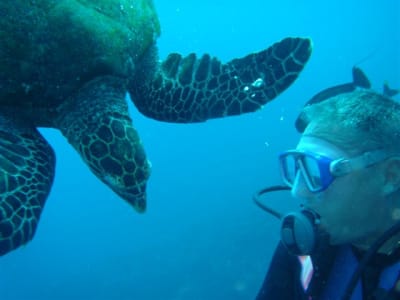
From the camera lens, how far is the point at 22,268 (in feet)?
103

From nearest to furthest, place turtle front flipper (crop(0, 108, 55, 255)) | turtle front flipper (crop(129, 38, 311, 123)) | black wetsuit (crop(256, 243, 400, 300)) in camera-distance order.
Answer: black wetsuit (crop(256, 243, 400, 300))
turtle front flipper (crop(0, 108, 55, 255))
turtle front flipper (crop(129, 38, 311, 123))

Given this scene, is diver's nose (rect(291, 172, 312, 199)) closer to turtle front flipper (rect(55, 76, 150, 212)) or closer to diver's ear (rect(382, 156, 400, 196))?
diver's ear (rect(382, 156, 400, 196))

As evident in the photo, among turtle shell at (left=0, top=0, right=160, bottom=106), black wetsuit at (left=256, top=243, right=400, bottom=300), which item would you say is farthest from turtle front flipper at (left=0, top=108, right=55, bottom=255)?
black wetsuit at (left=256, top=243, right=400, bottom=300)

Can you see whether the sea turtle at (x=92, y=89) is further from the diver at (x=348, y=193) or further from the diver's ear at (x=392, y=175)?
the diver's ear at (x=392, y=175)

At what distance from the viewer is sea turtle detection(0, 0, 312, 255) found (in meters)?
3.43

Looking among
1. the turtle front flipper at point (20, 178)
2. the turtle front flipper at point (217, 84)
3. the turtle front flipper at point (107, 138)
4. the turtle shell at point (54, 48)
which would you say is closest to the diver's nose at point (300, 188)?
the turtle front flipper at point (107, 138)

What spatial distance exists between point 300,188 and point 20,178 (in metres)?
2.26

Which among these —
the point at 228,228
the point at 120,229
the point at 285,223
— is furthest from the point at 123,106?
the point at 120,229

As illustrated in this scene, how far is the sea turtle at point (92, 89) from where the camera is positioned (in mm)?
3430

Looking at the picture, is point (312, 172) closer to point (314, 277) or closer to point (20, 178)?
point (314, 277)

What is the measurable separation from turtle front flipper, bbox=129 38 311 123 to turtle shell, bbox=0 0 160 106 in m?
0.65

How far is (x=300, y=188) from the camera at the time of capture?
8.63ft

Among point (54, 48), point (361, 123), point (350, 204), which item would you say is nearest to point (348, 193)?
point (350, 204)

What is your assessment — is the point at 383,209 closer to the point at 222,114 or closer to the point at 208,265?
the point at 222,114
